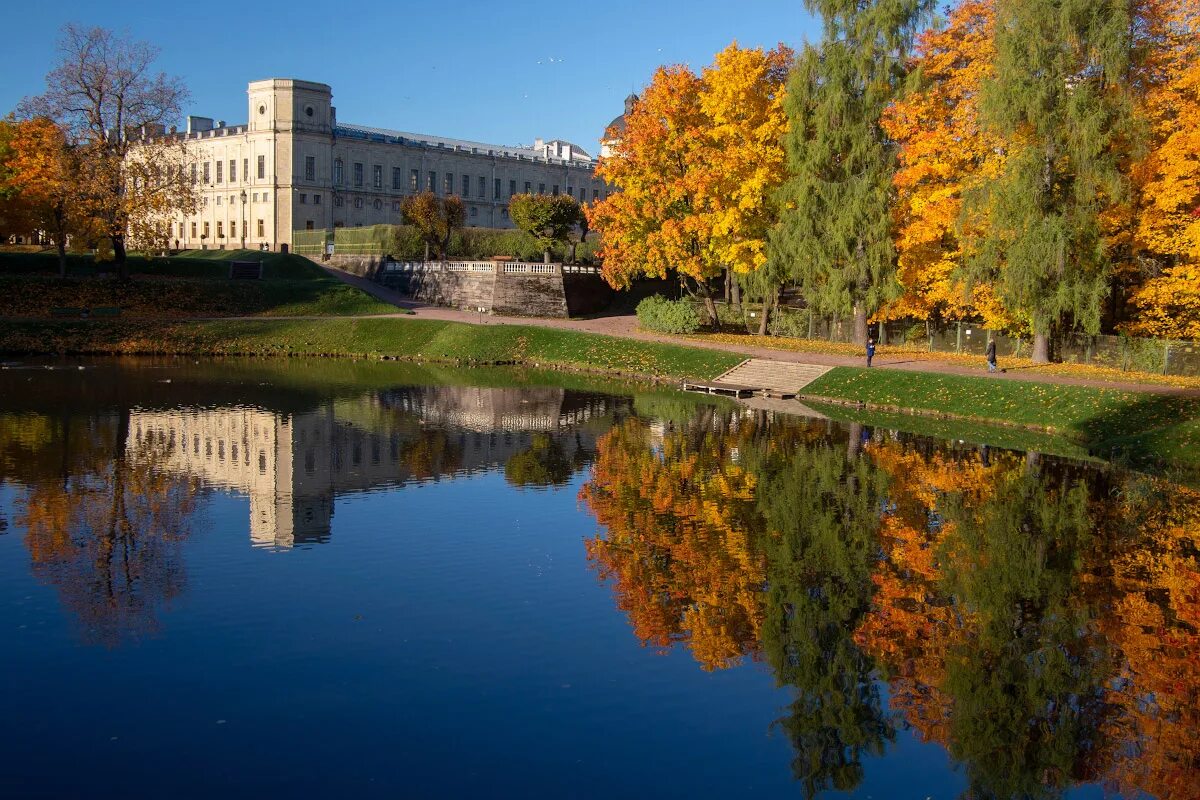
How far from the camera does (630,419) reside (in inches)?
1447

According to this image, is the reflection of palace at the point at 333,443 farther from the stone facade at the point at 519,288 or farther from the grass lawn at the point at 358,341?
the stone facade at the point at 519,288

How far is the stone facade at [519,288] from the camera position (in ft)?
220

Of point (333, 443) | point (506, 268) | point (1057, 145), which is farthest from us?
point (506, 268)

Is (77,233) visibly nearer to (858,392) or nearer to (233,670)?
(858,392)

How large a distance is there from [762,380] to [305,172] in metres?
66.9

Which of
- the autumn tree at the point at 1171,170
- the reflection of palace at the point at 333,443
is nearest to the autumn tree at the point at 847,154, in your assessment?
the autumn tree at the point at 1171,170

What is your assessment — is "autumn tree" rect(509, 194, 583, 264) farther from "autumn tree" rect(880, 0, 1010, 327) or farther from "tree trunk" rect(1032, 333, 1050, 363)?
"tree trunk" rect(1032, 333, 1050, 363)

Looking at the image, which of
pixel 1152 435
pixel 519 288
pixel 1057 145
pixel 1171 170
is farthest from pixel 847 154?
pixel 519 288

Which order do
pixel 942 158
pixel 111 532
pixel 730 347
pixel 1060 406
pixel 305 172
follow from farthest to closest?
pixel 305 172 < pixel 730 347 < pixel 942 158 < pixel 1060 406 < pixel 111 532

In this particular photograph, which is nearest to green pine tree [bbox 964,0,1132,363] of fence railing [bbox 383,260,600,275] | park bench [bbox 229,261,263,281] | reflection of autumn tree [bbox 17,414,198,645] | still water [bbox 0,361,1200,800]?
still water [bbox 0,361,1200,800]

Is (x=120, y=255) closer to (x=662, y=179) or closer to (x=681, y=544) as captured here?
(x=662, y=179)

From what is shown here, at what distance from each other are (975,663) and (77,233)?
56865 mm

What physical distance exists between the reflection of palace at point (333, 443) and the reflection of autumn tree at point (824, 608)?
8.26 meters

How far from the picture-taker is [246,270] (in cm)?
7125
